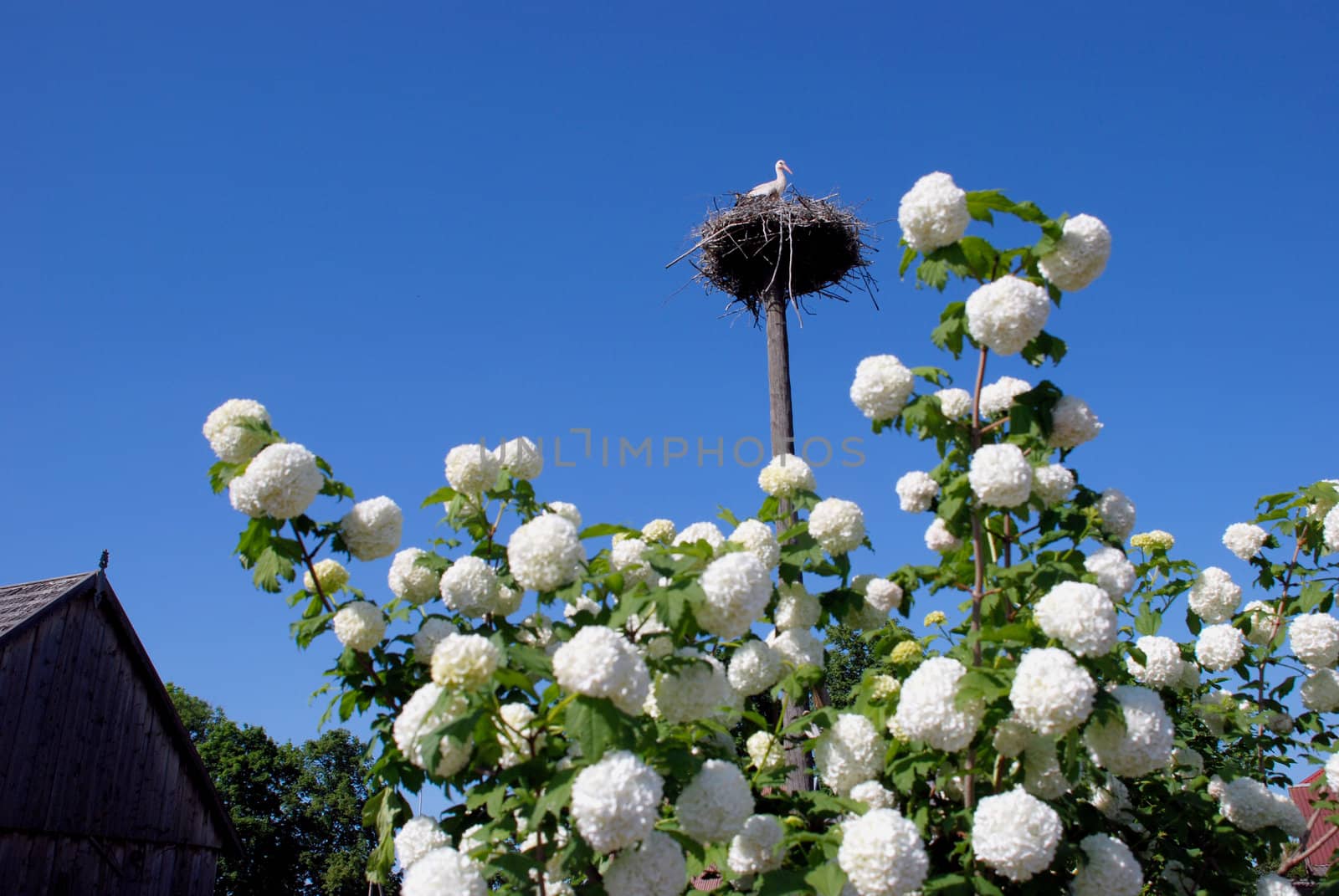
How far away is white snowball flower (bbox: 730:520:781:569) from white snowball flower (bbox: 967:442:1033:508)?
0.68 m

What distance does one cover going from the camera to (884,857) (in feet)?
7.93

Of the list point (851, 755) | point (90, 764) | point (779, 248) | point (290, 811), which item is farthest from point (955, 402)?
point (290, 811)

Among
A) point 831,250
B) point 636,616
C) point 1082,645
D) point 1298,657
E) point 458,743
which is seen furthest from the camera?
point 831,250

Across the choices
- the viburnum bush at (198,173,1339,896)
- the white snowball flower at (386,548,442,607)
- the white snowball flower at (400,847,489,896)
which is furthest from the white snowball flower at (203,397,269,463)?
the white snowball flower at (400,847,489,896)

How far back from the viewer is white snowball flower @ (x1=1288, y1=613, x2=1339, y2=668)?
4.15 metres

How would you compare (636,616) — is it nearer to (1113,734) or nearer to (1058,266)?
(1113,734)

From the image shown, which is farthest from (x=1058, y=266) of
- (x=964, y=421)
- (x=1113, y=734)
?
(x=1113, y=734)

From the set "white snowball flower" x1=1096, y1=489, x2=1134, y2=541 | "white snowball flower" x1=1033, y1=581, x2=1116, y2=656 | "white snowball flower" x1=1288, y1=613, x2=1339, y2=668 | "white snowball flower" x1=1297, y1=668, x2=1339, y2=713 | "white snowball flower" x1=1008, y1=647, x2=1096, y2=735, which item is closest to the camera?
"white snowball flower" x1=1008, y1=647, x2=1096, y2=735

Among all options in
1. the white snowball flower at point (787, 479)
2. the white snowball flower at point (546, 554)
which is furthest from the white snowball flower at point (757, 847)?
the white snowball flower at point (787, 479)

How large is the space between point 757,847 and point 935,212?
1.98 meters

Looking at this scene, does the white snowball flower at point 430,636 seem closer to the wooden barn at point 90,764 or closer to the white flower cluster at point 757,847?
the white flower cluster at point 757,847

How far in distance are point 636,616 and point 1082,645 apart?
1220mm

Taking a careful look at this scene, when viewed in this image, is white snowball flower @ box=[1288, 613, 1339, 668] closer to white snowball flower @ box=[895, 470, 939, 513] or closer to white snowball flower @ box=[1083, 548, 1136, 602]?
white snowball flower @ box=[1083, 548, 1136, 602]

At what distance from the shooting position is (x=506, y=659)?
101 inches
